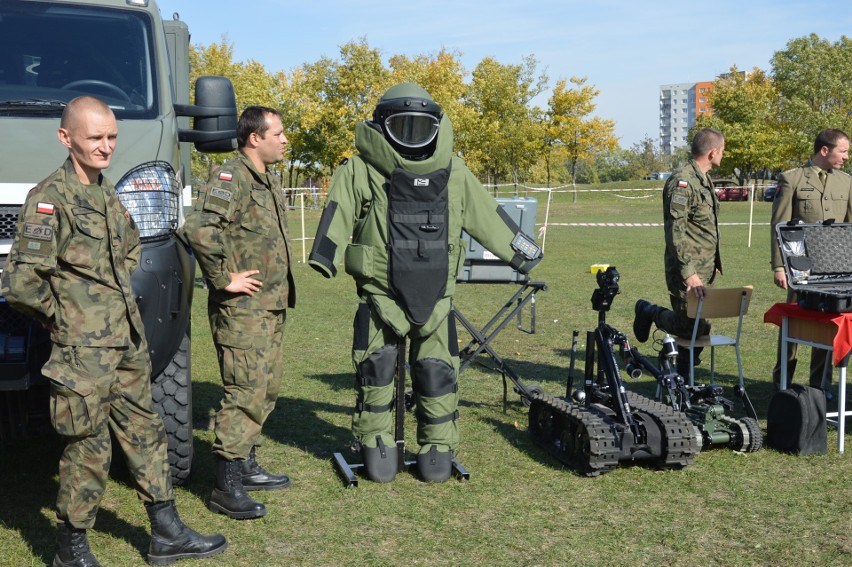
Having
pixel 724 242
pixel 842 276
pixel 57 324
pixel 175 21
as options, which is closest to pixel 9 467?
pixel 57 324

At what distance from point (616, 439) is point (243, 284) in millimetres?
2358

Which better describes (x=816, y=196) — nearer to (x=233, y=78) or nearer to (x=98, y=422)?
(x=98, y=422)

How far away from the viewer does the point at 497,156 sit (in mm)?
50625

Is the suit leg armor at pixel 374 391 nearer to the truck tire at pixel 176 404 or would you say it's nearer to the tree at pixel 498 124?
the truck tire at pixel 176 404

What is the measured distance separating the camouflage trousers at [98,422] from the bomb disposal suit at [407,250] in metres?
1.53

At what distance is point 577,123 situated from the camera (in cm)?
5206

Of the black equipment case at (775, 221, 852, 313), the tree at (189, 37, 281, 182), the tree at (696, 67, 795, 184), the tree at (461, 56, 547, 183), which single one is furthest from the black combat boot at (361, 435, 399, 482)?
the tree at (696, 67, 795, 184)

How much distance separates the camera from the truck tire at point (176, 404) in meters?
4.99

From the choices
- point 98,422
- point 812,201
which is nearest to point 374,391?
point 98,422

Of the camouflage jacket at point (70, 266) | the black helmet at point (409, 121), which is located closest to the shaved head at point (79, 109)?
the camouflage jacket at point (70, 266)

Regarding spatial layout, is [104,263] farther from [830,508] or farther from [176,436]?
[830,508]

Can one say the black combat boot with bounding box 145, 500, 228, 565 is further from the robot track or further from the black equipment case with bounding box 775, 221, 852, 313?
the black equipment case with bounding box 775, 221, 852, 313

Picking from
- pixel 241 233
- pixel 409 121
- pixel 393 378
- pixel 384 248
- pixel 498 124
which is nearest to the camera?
pixel 241 233

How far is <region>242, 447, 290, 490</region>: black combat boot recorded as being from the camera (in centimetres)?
536
